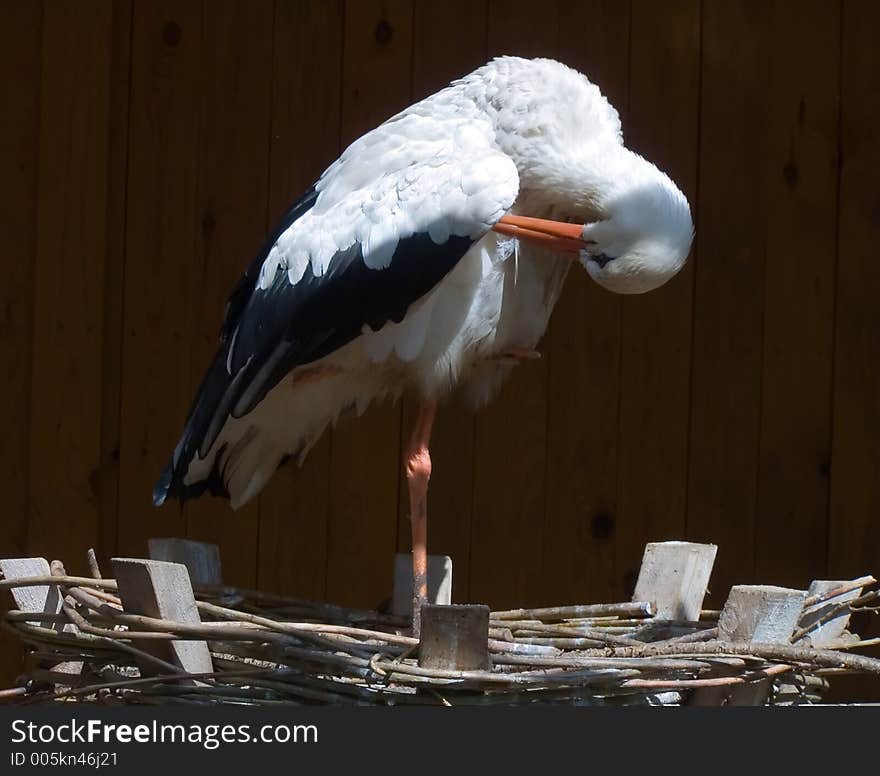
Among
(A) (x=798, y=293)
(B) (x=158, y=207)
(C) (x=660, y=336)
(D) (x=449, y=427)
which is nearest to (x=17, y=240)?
(B) (x=158, y=207)

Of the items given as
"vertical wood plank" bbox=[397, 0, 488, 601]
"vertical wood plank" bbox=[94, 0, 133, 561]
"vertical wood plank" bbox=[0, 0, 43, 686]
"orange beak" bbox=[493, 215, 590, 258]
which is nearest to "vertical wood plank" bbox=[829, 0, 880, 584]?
"vertical wood plank" bbox=[397, 0, 488, 601]

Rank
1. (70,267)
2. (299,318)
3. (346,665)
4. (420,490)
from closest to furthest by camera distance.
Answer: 1. (346,665)
2. (299,318)
3. (420,490)
4. (70,267)

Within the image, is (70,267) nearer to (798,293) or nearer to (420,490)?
(420,490)

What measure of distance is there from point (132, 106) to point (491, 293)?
1.49 m

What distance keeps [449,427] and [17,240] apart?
1236mm

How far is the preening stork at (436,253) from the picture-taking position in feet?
9.96

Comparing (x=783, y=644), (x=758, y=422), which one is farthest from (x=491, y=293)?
(x=758, y=422)

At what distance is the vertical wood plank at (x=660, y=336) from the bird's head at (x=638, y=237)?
3.63 feet

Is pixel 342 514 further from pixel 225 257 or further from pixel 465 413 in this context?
pixel 225 257

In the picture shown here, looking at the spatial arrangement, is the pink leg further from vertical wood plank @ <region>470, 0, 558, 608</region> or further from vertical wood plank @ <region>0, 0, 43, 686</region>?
vertical wood plank @ <region>0, 0, 43, 686</region>

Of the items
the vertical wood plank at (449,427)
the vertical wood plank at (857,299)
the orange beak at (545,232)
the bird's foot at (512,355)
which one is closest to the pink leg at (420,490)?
the bird's foot at (512,355)

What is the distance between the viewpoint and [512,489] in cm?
420

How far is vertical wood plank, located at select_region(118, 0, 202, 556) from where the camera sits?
418cm

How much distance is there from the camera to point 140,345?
13.8ft
